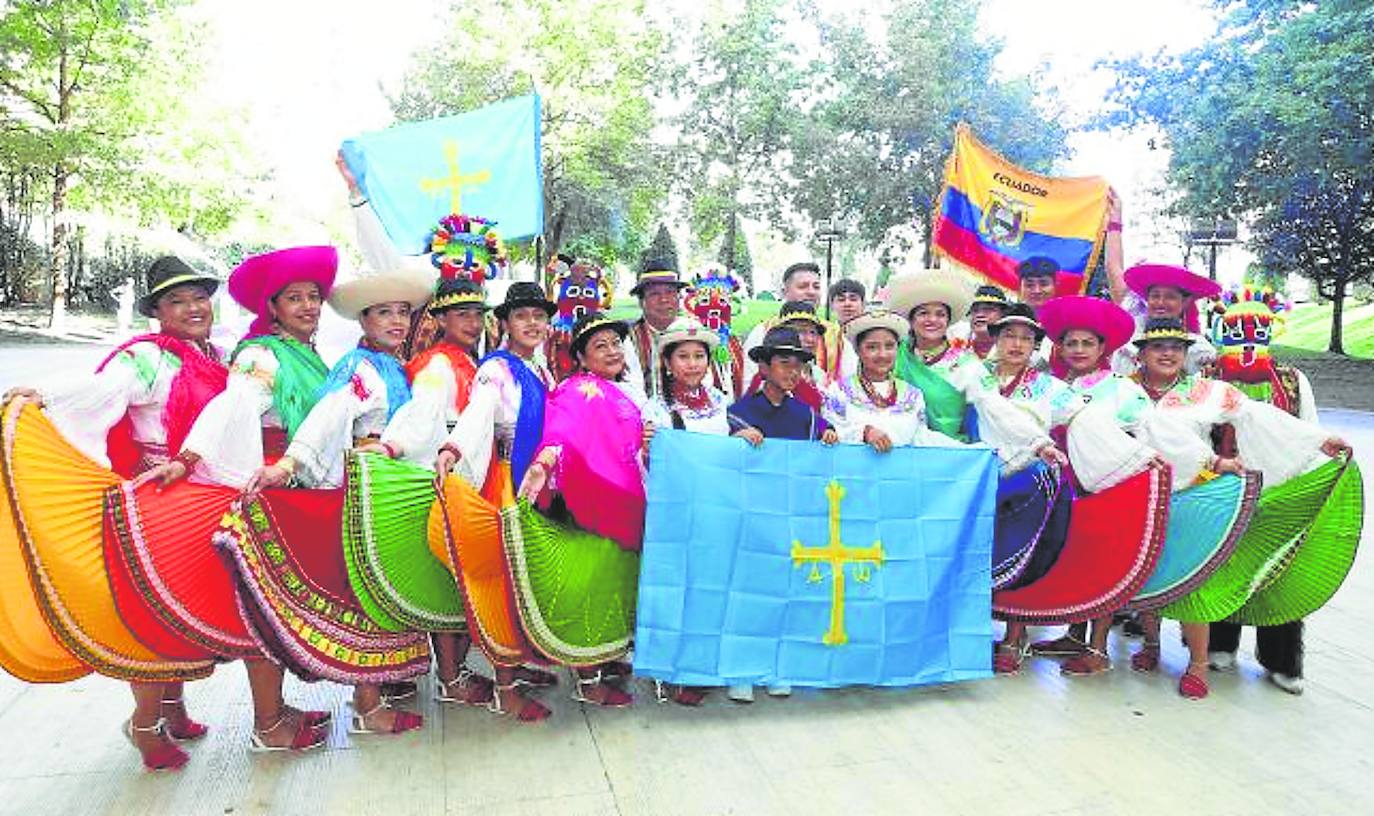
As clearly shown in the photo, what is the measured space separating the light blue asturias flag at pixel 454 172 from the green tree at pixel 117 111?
13804 mm

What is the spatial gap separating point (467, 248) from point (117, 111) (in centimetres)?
1548

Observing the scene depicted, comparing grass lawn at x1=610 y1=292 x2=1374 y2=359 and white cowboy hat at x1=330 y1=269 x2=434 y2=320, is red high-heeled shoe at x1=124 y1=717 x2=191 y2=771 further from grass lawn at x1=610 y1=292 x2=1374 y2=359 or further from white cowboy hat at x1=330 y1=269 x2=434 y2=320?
grass lawn at x1=610 y1=292 x2=1374 y2=359

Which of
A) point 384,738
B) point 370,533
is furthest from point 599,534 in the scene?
point 384,738

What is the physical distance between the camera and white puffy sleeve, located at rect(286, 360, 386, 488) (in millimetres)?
2949

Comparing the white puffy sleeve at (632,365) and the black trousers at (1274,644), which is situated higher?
the white puffy sleeve at (632,365)

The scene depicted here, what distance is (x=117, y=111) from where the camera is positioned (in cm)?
1616

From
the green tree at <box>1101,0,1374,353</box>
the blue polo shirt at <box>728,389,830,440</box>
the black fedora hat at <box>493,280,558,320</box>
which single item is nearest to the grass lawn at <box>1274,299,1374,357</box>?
the green tree at <box>1101,0,1374,353</box>

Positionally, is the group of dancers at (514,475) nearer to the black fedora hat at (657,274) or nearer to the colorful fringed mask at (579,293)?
the black fedora hat at (657,274)

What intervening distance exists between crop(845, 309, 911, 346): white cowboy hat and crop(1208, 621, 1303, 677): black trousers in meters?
1.80

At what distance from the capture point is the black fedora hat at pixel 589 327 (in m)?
3.45

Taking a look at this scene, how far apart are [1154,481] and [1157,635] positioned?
845mm

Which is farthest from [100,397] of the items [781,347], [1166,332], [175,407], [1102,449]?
[1166,332]

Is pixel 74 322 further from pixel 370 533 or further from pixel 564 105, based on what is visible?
pixel 370 533

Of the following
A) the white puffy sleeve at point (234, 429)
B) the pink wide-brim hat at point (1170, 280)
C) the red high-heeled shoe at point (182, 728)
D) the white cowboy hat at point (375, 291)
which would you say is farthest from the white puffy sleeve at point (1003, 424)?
the red high-heeled shoe at point (182, 728)
